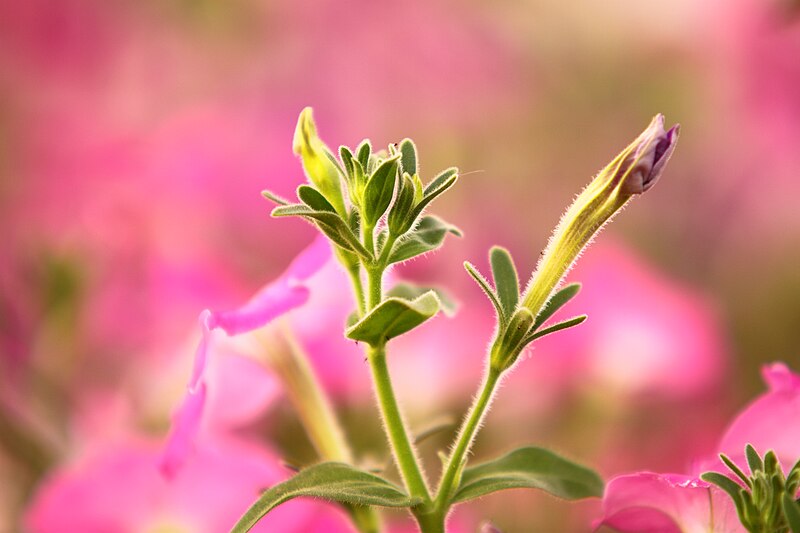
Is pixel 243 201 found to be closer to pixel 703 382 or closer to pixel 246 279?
pixel 246 279

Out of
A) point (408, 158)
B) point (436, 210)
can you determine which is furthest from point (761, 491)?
point (436, 210)

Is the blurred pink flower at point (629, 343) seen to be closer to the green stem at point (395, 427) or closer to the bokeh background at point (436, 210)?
the bokeh background at point (436, 210)

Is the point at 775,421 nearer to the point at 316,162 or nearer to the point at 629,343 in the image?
the point at 316,162

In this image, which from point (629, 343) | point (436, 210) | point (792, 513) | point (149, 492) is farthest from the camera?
point (436, 210)

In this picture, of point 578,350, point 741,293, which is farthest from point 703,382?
point 741,293

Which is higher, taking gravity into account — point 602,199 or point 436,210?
point 436,210

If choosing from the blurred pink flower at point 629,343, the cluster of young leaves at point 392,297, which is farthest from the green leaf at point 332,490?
the blurred pink flower at point 629,343

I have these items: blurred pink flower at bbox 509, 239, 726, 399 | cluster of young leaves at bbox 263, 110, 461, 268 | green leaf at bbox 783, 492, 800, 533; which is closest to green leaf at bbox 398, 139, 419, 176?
cluster of young leaves at bbox 263, 110, 461, 268
